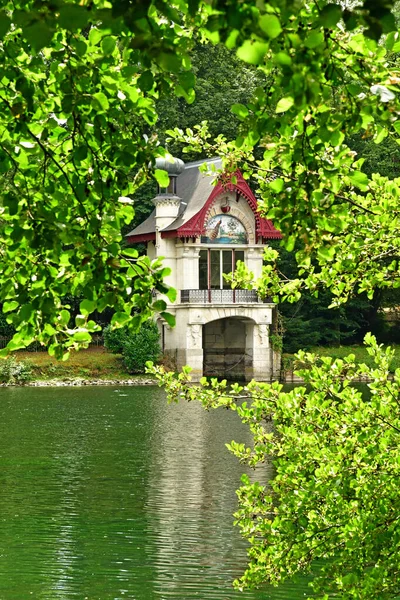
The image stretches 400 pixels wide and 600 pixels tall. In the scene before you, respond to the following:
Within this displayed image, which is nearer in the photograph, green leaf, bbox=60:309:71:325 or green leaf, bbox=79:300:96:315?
green leaf, bbox=79:300:96:315

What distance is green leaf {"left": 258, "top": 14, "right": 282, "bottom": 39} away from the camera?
2488 mm

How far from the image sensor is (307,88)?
113 inches

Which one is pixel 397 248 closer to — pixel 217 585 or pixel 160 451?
pixel 217 585

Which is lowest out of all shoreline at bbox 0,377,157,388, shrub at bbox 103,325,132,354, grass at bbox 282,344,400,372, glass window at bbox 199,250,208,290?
shoreline at bbox 0,377,157,388

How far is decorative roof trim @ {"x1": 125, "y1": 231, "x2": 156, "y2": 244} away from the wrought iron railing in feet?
8.23

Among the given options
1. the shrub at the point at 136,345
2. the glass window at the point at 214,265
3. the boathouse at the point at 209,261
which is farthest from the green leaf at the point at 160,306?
the glass window at the point at 214,265

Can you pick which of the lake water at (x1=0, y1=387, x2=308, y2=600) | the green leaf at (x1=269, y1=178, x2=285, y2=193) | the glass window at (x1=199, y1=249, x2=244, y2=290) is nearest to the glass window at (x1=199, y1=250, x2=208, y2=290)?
the glass window at (x1=199, y1=249, x2=244, y2=290)

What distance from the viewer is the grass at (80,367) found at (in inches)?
1446

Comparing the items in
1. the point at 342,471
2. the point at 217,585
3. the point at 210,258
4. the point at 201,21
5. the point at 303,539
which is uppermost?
the point at 210,258

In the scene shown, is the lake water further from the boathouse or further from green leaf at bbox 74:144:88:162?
the boathouse

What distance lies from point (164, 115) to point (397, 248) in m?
37.3

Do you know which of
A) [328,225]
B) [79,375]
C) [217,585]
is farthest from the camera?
[79,375]

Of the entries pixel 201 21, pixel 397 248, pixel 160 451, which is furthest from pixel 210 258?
pixel 201 21

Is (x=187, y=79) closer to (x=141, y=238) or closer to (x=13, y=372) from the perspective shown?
(x=13, y=372)
